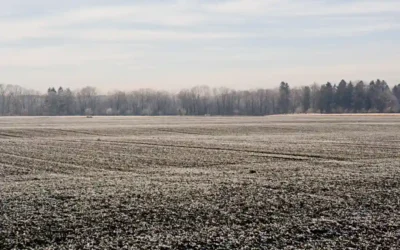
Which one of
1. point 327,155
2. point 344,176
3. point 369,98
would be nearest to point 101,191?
point 344,176

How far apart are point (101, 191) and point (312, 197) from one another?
313 inches

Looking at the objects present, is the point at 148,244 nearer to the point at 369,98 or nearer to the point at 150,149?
the point at 150,149

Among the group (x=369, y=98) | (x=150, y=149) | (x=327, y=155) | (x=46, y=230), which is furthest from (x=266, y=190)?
(x=369, y=98)

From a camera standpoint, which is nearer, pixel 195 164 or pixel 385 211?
pixel 385 211

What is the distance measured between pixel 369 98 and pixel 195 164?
148 m

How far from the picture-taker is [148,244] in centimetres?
1330

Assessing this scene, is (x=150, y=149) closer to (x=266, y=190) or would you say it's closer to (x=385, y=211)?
(x=266, y=190)

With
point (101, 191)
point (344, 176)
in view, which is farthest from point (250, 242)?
point (344, 176)

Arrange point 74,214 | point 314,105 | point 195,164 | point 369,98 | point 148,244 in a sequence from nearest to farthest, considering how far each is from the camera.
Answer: point 148,244 → point 74,214 → point 195,164 → point 369,98 → point 314,105

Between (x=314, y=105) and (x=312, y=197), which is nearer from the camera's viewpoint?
(x=312, y=197)

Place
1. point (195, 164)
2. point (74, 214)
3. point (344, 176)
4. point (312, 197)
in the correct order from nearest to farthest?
point (74, 214), point (312, 197), point (344, 176), point (195, 164)

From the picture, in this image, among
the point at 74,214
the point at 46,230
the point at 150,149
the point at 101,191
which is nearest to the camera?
the point at 46,230

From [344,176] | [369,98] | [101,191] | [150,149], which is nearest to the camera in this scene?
[101,191]

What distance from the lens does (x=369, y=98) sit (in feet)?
557
